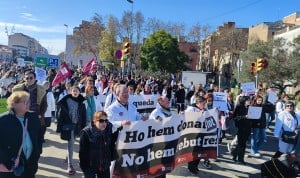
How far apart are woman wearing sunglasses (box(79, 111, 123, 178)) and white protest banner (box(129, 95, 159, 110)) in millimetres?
8168

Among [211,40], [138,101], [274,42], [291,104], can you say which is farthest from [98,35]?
[291,104]

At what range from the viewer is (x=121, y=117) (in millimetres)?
7008

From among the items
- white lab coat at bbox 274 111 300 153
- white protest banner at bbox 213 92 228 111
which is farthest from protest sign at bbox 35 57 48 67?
white lab coat at bbox 274 111 300 153

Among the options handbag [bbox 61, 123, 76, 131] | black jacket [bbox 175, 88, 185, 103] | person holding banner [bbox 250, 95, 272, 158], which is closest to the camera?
handbag [bbox 61, 123, 76, 131]

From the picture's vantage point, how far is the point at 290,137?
9570mm

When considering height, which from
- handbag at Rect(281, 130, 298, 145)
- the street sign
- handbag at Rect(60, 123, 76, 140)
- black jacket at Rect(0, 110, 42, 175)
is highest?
the street sign

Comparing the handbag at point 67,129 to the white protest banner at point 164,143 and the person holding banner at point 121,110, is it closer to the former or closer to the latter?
the person holding banner at point 121,110

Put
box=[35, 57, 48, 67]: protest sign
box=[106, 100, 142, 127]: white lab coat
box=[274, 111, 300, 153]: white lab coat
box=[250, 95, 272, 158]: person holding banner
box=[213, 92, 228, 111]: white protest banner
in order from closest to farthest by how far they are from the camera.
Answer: box=[106, 100, 142, 127]: white lab coat → box=[274, 111, 300, 153]: white lab coat → box=[250, 95, 272, 158]: person holding banner → box=[213, 92, 228, 111]: white protest banner → box=[35, 57, 48, 67]: protest sign

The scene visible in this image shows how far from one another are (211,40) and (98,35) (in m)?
25.2

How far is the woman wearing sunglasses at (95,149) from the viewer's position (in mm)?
5602

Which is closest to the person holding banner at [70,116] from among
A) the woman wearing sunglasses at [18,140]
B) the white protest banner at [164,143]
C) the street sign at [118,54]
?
the white protest banner at [164,143]

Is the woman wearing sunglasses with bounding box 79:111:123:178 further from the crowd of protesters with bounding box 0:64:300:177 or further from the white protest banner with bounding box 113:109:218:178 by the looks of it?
the white protest banner with bounding box 113:109:218:178

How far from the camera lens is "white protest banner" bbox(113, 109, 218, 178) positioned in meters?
6.50

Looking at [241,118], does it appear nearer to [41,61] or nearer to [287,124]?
[287,124]
